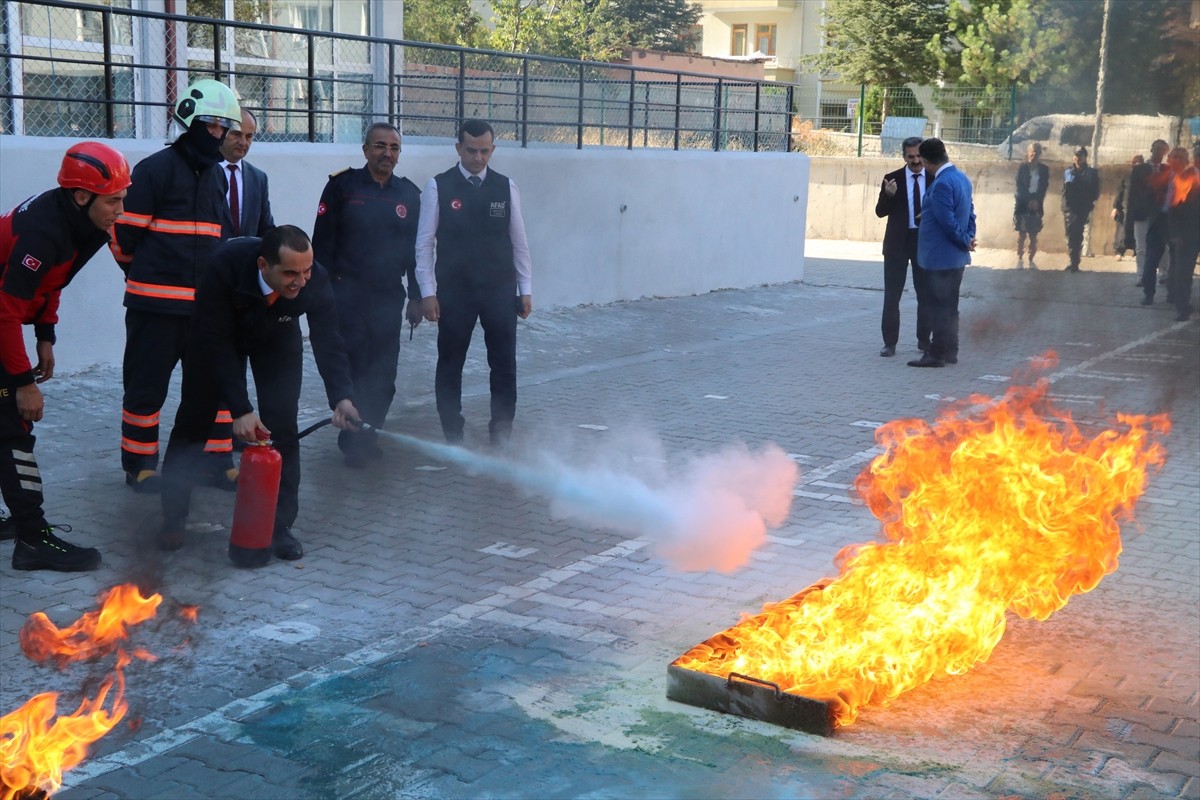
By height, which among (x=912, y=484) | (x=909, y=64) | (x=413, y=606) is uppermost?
(x=909, y=64)

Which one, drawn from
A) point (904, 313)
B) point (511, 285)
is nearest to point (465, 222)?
point (511, 285)

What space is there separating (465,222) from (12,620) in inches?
151

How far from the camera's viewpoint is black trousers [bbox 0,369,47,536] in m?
5.69

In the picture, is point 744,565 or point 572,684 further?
point 744,565

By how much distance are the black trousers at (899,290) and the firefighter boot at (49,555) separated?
8323mm

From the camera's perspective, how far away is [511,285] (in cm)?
821

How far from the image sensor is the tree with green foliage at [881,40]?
462 cm

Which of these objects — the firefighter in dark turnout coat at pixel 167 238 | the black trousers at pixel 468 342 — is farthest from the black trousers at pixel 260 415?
the black trousers at pixel 468 342

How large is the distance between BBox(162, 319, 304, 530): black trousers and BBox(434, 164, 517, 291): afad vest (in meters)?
2.10

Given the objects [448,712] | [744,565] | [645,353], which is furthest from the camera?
[645,353]

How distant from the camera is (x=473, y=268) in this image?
8055mm

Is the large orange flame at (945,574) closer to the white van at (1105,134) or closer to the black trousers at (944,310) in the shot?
the white van at (1105,134)

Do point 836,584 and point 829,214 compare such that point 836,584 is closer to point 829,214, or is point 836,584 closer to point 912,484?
point 912,484

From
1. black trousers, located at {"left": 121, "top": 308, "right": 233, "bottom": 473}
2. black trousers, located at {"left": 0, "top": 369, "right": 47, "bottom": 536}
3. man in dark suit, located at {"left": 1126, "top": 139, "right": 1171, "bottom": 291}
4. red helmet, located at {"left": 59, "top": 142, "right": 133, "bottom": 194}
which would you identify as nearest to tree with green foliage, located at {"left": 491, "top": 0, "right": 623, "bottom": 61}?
man in dark suit, located at {"left": 1126, "top": 139, "right": 1171, "bottom": 291}
